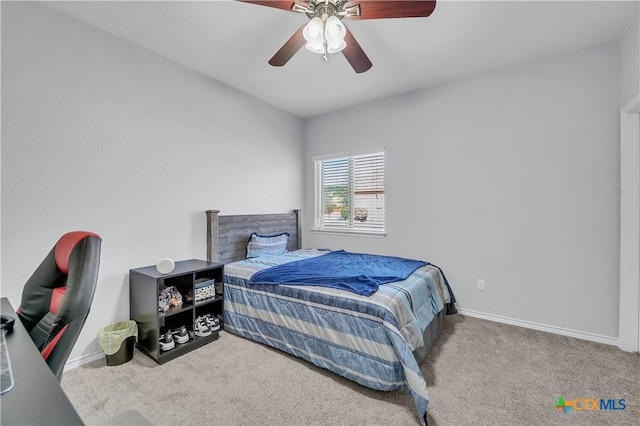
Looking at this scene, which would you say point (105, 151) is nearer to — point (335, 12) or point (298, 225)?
point (335, 12)

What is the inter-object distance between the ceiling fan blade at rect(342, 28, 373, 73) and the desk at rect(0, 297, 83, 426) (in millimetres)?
2144

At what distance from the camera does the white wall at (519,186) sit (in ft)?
8.35

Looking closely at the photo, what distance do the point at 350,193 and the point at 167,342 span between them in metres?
2.84

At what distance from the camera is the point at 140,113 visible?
2582 millimetres

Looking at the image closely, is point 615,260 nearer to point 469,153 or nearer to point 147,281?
point 469,153

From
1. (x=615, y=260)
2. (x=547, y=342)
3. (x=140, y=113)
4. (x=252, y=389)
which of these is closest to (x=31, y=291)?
(x=252, y=389)

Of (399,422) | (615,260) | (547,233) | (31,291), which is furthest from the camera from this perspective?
(547,233)

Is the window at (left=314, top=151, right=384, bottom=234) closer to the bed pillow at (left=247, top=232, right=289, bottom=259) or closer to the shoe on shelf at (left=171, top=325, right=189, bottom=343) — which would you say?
the bed pillow at (left=247, top=232, right=289, bottom=259)

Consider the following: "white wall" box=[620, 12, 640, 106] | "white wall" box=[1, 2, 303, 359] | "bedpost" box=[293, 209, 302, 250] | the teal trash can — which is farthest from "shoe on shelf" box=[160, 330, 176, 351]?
"white wall" box=[620, 12, 640, 106]

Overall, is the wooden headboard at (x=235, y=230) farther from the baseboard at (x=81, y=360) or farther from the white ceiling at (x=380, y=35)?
the white ceiling at (x=380, y=35)

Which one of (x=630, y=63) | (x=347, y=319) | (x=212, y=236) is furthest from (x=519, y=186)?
(x=212, y=236)

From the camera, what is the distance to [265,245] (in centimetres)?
356

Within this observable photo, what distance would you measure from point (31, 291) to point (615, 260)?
13.3ft

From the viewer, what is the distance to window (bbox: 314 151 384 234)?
3.89m
